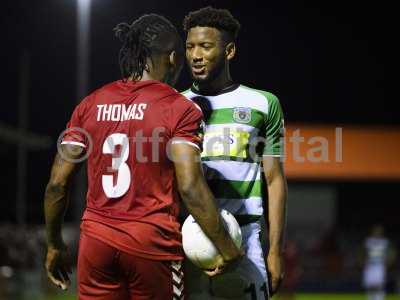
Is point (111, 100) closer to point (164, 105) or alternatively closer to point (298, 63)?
point (164, 105)

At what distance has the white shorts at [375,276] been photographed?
18.6m

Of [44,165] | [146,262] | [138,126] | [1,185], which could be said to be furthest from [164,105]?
[44,165]

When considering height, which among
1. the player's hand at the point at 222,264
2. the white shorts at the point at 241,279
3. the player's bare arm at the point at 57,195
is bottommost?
the white shorts at the point at 241,279

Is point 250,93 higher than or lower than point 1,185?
higher

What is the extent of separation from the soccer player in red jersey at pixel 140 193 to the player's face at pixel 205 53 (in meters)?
0.57

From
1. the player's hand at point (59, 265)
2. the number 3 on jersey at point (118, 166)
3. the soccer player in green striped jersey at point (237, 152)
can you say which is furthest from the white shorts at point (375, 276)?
the number 3 on jersey at point (118, 166)

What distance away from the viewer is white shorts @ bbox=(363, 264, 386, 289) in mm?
18609

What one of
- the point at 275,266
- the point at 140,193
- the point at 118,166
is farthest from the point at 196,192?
the point at 275,266

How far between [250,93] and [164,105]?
33.1 inches

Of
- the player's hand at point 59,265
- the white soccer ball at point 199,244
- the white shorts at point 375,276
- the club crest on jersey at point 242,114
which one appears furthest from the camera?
the white shorts at point 375,276

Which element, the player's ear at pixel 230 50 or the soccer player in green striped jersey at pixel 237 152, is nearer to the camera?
the soccer player in green striped jersey at pixel 237 152

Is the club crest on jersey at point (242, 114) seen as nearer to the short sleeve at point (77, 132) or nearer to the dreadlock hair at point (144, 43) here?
the dreadlock hair at point (144, 43)

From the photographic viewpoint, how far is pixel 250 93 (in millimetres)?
4801

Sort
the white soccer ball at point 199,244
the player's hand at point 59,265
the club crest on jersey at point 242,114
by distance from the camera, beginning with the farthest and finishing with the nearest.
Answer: the club crest on jersey at point 242,114 → the player's hand at point 59,265 → the white soccer ball at point 199,244
